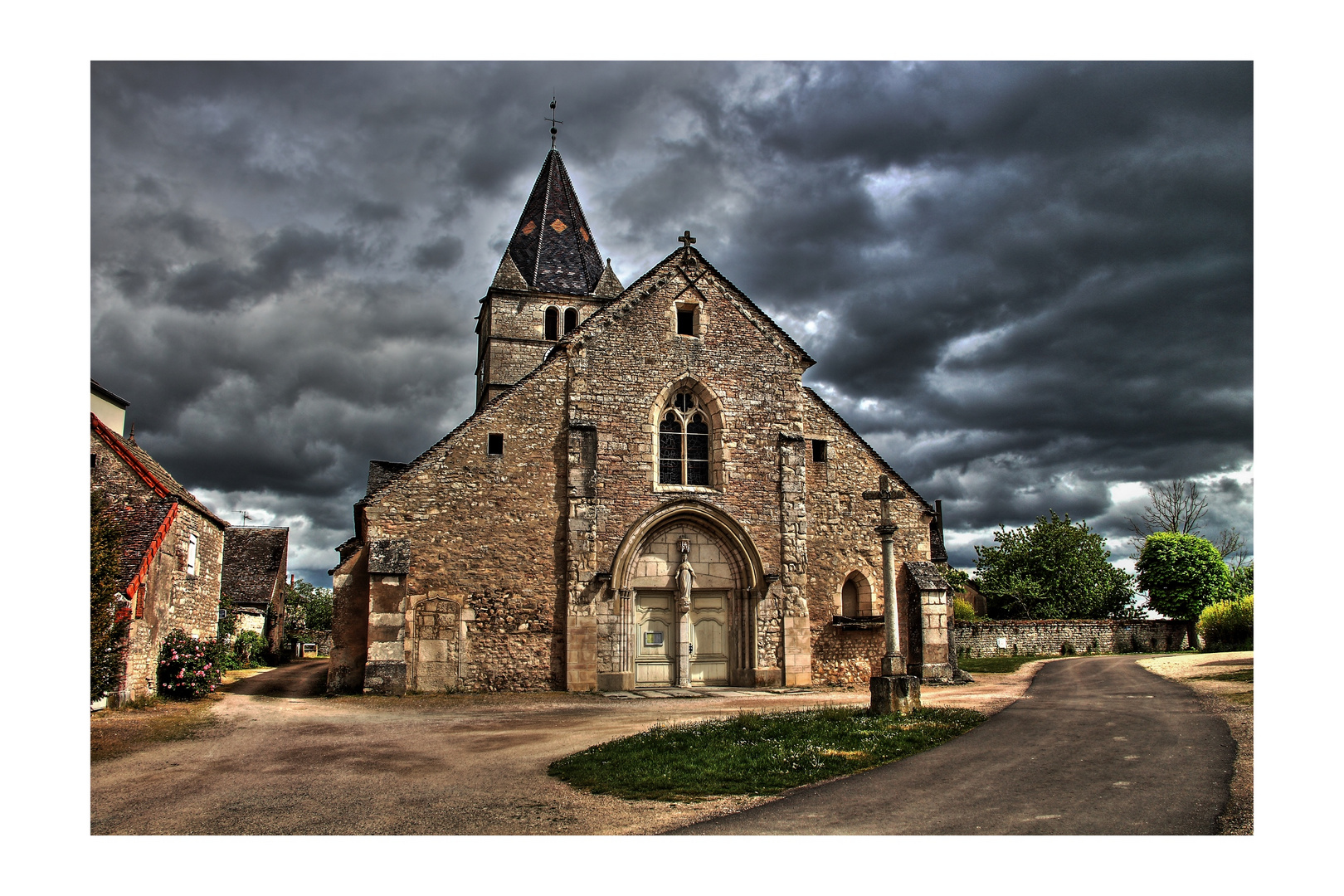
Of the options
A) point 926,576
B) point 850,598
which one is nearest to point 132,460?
point 850,598

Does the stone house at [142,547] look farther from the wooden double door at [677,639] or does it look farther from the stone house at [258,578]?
the stone house at [258,578]

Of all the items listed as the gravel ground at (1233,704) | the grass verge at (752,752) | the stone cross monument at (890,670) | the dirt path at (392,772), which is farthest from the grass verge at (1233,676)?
the stone cross monument at (890,670)

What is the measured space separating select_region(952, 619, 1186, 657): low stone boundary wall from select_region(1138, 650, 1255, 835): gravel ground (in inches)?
489

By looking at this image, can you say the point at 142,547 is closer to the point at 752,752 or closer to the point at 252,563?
the point at 752,752

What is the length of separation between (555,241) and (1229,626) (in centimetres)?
2678

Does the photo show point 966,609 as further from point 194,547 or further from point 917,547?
point 194,547

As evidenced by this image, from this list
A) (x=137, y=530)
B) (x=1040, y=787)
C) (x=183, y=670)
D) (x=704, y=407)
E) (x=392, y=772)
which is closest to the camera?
(x=1040, y=787)

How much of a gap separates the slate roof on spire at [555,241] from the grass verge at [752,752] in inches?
939

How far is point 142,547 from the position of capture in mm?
14078

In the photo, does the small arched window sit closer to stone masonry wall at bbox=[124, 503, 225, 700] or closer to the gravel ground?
the gravel ground

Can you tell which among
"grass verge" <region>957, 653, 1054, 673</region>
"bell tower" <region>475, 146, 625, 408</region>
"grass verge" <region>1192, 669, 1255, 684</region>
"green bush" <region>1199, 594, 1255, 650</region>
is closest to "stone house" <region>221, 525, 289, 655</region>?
"bell tower" <region>475, 146, 625, 408</region>

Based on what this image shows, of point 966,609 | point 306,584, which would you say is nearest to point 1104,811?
point 966,609

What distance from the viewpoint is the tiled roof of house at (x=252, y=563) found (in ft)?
111

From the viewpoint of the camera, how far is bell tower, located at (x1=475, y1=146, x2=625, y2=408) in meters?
30.7
